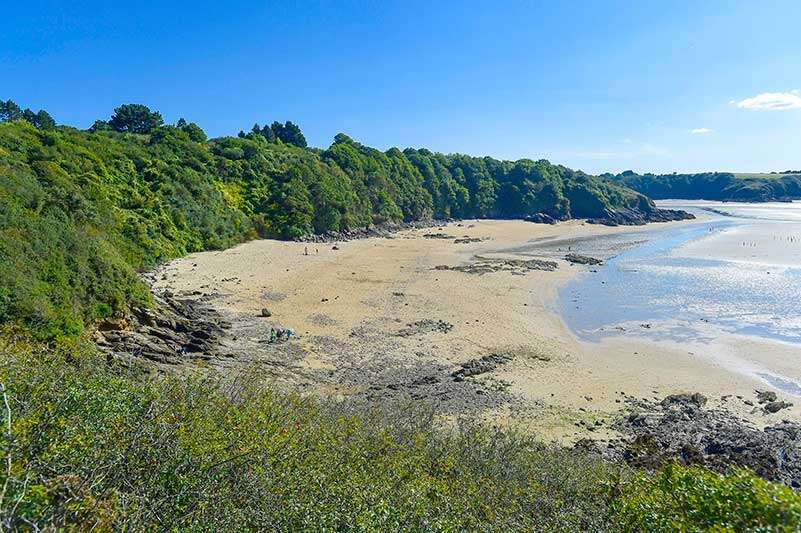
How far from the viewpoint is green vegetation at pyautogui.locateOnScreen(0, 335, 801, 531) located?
4.59m

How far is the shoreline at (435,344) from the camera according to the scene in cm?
1625

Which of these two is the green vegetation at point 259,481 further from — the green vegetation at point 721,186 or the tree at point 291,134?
the green vegetation at point 721,186

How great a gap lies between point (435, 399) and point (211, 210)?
32086 millimetres

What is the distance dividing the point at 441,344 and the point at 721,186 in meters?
152

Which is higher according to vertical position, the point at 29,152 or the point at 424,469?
the point at 29,152

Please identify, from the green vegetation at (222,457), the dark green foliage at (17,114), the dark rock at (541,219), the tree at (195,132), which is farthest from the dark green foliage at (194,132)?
the dark rock at (541,219)

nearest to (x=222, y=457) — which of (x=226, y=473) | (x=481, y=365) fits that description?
(x=226, y=473)

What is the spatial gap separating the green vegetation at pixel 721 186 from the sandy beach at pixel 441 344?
395 ft

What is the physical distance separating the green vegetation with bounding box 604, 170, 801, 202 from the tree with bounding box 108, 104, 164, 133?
13285cm

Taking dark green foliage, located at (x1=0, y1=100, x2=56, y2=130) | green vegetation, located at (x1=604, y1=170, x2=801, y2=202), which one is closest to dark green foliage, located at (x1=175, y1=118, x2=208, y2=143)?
dark green foliage, located at (x1=0, y1=100, x2=56, y2=130)

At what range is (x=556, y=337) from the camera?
2272 centimetres

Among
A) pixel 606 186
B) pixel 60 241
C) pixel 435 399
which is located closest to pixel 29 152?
pixel 60 241

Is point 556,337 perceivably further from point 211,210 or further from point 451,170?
point 451,170

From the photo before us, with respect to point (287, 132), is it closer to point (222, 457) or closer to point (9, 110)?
point (9, 110)
